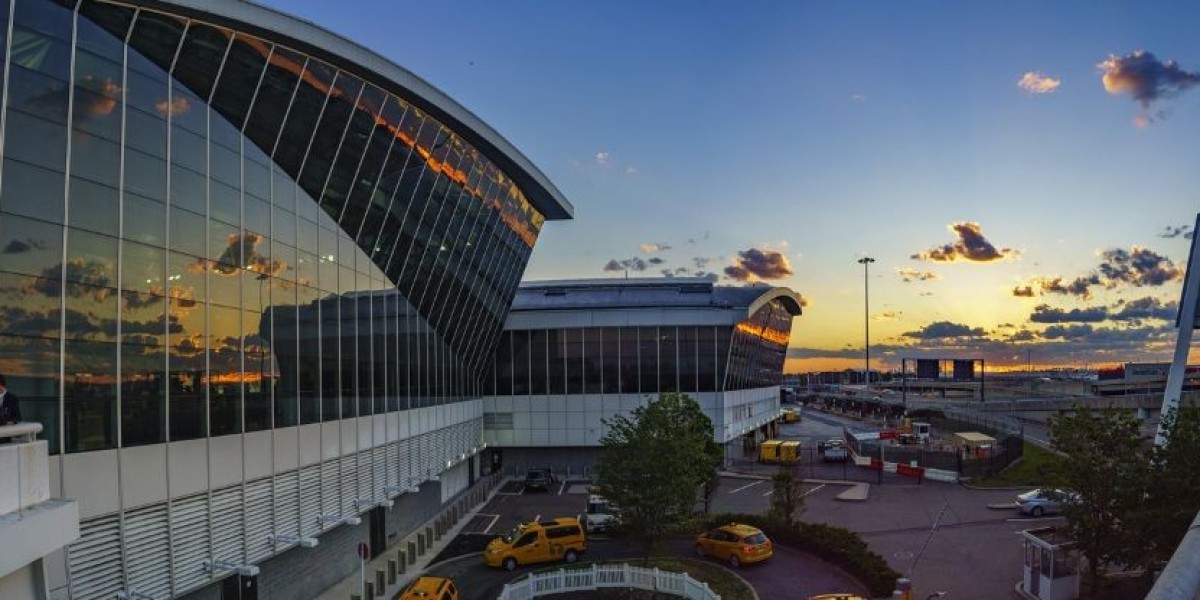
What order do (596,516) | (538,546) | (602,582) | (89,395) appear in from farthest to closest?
(596,516), (538,546), (602,582), (89,395)

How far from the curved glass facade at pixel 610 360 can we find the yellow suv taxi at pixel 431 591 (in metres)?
30.8

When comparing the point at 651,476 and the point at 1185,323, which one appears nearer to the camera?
the point at 651,476

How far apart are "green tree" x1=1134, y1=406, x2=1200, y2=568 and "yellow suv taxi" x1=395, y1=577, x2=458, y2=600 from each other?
19175 millimetres

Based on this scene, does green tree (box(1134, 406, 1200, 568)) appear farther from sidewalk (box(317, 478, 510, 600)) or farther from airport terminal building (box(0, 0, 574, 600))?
airport terminal building (box(0, 0, 574, 600))

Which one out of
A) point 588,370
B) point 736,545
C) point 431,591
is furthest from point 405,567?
point 588,370

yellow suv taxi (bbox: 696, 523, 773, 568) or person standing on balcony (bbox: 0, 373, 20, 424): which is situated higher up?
Result: person standing on balcony (bbox: 0, 373, 20, 424)

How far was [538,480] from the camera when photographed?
50.0 meters

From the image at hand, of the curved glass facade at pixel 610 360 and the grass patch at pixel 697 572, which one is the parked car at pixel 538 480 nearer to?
the curved glass facade at pixel 610 360

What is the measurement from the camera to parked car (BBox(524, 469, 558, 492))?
162 feet

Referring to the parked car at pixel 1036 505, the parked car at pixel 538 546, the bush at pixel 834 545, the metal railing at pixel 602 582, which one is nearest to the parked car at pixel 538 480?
the bush at pixel 834 545

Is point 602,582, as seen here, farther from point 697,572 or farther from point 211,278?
point 211,278

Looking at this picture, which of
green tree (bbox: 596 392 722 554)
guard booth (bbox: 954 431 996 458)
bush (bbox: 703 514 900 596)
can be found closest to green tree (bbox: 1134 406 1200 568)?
bush (bbox: 703 514 900 596)

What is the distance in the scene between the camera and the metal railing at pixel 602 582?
25.6 m

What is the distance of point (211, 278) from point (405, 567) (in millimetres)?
14990
